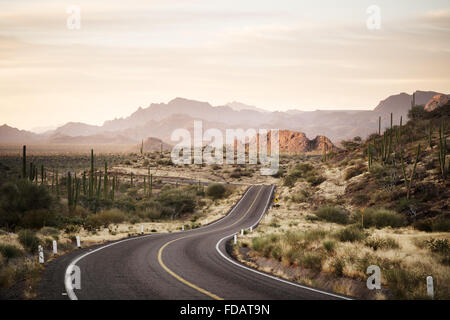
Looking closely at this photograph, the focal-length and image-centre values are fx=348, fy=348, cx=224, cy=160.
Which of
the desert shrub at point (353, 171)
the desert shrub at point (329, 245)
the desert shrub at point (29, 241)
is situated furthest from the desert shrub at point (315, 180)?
the desert shrub at point (29, 241)

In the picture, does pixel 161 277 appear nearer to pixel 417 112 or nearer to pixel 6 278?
pixel 6 278

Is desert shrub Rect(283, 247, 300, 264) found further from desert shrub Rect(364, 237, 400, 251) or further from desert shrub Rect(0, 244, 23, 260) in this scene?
desert shrub Rect(0, 244, 23, 260)

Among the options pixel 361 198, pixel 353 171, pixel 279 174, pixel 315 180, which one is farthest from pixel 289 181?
pixel 279 174

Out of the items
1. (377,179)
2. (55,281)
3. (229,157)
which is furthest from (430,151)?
(229,157)

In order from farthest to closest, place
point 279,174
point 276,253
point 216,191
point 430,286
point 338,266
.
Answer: point 279,174 → point 216,191 → point 276,253 → point 338,266 → point 430,286

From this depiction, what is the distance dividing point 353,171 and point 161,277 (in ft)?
130

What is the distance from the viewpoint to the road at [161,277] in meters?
9.23

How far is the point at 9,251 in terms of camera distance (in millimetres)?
13539

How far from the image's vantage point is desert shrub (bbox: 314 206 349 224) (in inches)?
1290

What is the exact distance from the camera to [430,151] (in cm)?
4162

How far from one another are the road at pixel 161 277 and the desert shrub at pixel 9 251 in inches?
62.2

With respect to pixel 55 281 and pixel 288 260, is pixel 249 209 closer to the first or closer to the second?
pixel 288 260

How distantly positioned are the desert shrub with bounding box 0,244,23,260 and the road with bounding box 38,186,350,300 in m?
1.58
